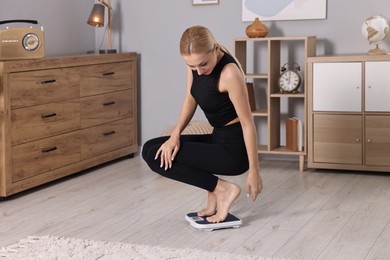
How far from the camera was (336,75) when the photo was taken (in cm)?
456

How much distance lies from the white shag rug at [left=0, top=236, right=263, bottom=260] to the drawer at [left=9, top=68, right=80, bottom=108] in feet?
3.79

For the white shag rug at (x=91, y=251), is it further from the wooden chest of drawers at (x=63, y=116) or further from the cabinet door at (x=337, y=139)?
the cabinet door at (x=337, y=139)

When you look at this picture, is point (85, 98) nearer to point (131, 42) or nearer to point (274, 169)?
point (131, 42)

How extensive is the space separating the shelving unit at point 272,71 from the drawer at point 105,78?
0.86m

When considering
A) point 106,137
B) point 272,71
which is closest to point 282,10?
point 272,71

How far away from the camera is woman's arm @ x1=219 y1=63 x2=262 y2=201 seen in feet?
10.4

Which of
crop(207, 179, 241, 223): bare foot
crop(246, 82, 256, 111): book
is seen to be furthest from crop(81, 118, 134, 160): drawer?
crop(207, 179, 241, 223): bare foot

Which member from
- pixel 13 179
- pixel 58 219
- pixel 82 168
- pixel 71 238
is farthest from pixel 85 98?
pixel 71 238

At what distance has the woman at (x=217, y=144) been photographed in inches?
125

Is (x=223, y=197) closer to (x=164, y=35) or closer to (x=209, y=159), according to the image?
(x=209, y=159)

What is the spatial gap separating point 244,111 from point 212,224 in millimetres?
544

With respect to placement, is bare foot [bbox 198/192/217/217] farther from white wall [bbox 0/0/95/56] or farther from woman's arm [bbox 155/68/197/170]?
white wall [bbox 0/0/95/56]

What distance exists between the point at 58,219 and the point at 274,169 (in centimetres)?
181

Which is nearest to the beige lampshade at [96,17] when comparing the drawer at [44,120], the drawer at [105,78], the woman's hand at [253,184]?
the drawer at [105,78]
